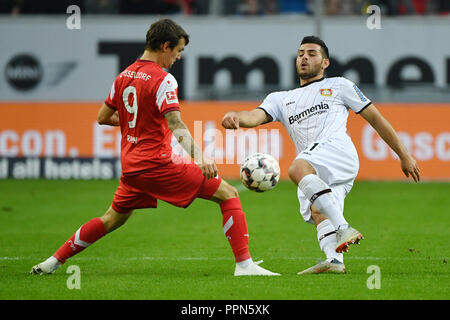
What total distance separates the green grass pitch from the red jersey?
0.98 m

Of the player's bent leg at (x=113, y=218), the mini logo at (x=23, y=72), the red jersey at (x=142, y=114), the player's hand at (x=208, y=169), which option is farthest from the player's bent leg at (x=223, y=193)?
the mini logo at (x=23, y=72)

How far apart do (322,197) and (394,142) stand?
2.56 ft

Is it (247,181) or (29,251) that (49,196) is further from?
(247,181)

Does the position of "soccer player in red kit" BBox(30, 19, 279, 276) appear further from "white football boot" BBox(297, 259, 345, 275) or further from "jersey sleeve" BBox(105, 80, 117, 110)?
"white football boot" BBox(297, 259, 345, 275)

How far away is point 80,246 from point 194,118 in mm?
10586

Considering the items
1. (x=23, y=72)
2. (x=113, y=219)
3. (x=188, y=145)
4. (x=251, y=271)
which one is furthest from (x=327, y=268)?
(x=23, y=72)

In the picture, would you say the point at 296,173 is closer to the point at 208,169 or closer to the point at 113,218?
the point at 208,169

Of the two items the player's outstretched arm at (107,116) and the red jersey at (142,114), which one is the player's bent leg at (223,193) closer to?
the red jersey at (142,114)

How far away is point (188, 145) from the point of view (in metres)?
6.45

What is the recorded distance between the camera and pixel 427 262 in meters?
7.97

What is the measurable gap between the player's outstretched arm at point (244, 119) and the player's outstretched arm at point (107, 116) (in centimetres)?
97

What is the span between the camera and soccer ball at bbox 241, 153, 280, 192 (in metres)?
6.93

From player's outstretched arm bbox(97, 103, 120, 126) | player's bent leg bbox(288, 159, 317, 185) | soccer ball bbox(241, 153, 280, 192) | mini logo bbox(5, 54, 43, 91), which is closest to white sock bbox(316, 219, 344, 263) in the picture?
player's bent leg bbox(288, 159, 317, 185)

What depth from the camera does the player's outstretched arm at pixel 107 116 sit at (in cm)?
706
